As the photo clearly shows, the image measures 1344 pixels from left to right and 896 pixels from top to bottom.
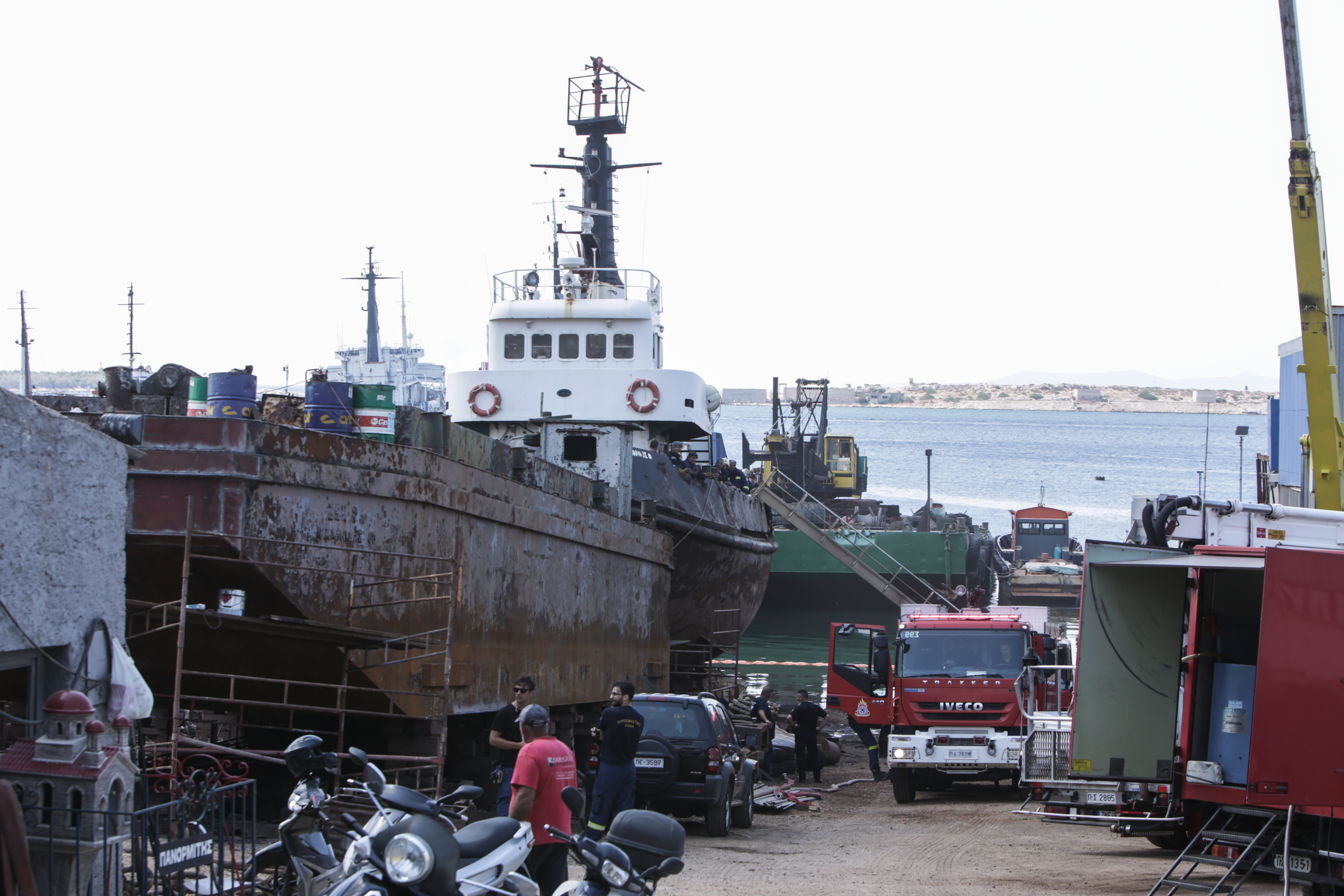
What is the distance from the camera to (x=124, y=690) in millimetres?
5891

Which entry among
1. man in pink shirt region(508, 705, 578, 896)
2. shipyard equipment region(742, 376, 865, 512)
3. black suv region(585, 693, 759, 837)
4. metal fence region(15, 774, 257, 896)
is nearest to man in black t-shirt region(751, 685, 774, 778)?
black suv region(585, 693, 759, 837)

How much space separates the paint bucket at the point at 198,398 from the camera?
31.8 feet

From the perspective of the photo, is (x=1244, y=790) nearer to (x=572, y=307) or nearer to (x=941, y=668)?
(x=941, y=668)

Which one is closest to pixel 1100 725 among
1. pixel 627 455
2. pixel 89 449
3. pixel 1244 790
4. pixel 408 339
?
pixel 1244 790

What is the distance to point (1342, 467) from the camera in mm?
12578

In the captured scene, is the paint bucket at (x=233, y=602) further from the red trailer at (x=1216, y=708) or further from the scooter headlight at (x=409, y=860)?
the red trailer at (x=1216, y=708)

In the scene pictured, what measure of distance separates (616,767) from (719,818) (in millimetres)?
2557

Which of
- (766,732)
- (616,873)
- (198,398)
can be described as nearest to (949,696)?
(766,732)

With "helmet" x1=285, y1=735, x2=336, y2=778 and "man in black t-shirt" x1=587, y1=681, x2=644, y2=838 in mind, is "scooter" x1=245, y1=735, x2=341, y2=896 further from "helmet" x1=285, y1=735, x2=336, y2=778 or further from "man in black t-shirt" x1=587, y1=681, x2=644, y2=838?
"man in black t-shirt" x1=587, y1=681, x2=644, y2=838

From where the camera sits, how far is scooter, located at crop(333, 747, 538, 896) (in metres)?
4.76

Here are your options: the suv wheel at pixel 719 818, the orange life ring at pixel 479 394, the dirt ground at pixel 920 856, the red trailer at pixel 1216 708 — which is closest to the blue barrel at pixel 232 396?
the dirt ground at pixel 920 856

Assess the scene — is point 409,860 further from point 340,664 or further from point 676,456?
point 676,456

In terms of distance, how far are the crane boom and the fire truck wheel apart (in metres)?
4.94

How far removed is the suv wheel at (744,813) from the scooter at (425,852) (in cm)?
631
